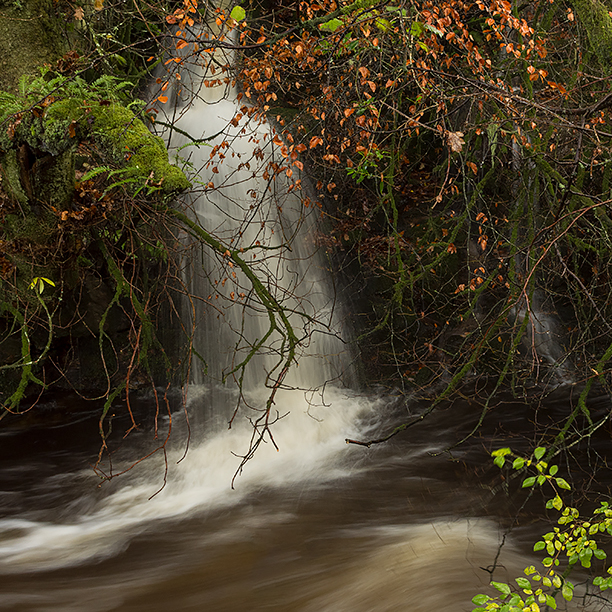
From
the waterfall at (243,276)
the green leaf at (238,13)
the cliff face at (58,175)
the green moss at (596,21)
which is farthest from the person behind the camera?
the waterfall at (243,276)

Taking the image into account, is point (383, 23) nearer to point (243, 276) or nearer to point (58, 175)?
point (58, 175)

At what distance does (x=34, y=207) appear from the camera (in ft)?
15.1

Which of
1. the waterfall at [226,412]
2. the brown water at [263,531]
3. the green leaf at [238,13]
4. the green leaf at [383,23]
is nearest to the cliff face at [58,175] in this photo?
the waterfall at [226,412]

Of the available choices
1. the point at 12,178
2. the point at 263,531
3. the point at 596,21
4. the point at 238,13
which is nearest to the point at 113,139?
the point at 12,178

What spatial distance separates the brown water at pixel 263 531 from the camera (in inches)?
133

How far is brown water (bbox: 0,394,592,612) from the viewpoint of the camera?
338 cm

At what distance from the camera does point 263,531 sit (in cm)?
428

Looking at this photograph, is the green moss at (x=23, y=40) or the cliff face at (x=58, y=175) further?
the green moss at (x=23, y=40)

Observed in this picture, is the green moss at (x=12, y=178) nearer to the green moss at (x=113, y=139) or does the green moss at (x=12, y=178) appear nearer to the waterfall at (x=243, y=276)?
the green moss at (x=113, y=139)

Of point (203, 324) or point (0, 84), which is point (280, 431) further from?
point (0, 84)

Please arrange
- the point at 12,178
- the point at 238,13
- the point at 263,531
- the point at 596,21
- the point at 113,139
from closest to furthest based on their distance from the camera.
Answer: the point at 238,13, the point at 596,21, the point at 113,139, the point at 263,531, the point at 12,178

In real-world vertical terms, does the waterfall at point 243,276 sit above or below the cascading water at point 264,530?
above

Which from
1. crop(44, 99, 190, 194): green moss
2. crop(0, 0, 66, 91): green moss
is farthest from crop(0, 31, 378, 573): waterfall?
crop(0, 0, 66, 91): green moss

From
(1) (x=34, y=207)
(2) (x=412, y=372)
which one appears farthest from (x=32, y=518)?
(2) (x=412, y=372)
